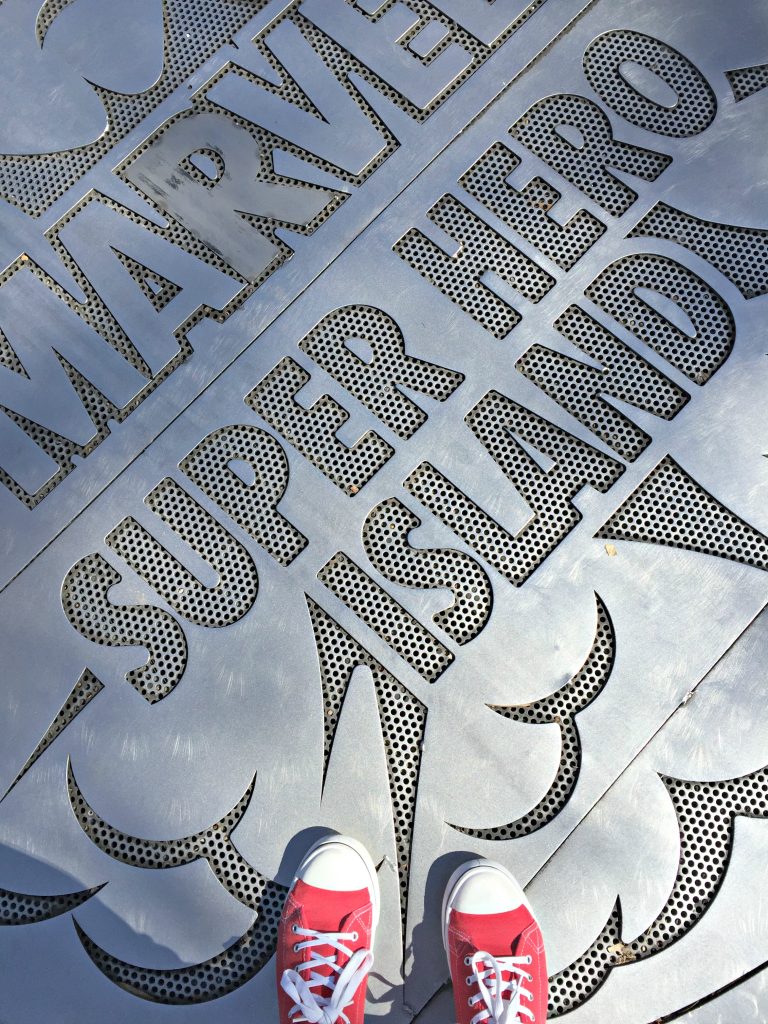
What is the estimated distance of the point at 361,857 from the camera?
1024 millimetres

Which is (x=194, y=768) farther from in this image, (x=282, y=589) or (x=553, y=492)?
(x=553, y=492)

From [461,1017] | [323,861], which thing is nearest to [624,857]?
[461,1017]

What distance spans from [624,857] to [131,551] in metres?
0.78

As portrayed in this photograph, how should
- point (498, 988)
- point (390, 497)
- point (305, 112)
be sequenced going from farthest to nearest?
point (305, 112), point (390, 497), point (498, 988)

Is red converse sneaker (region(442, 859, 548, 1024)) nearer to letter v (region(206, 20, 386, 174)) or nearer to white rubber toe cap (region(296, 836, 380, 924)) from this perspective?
white rubber toe cap (region(296, 836, 380, 924))

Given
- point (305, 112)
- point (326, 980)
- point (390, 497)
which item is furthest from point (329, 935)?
point (305, 112)

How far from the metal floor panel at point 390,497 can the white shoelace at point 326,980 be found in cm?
4

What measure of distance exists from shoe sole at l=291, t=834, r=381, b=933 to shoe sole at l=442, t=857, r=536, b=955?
9 cm

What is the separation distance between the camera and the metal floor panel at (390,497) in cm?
103

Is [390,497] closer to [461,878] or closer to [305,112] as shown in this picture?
[461,878]

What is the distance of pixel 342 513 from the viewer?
112cm

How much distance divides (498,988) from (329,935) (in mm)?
217

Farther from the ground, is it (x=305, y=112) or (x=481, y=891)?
(x=305, y=112)

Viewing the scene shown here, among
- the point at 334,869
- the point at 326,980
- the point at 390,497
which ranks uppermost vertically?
the point at 390,497
